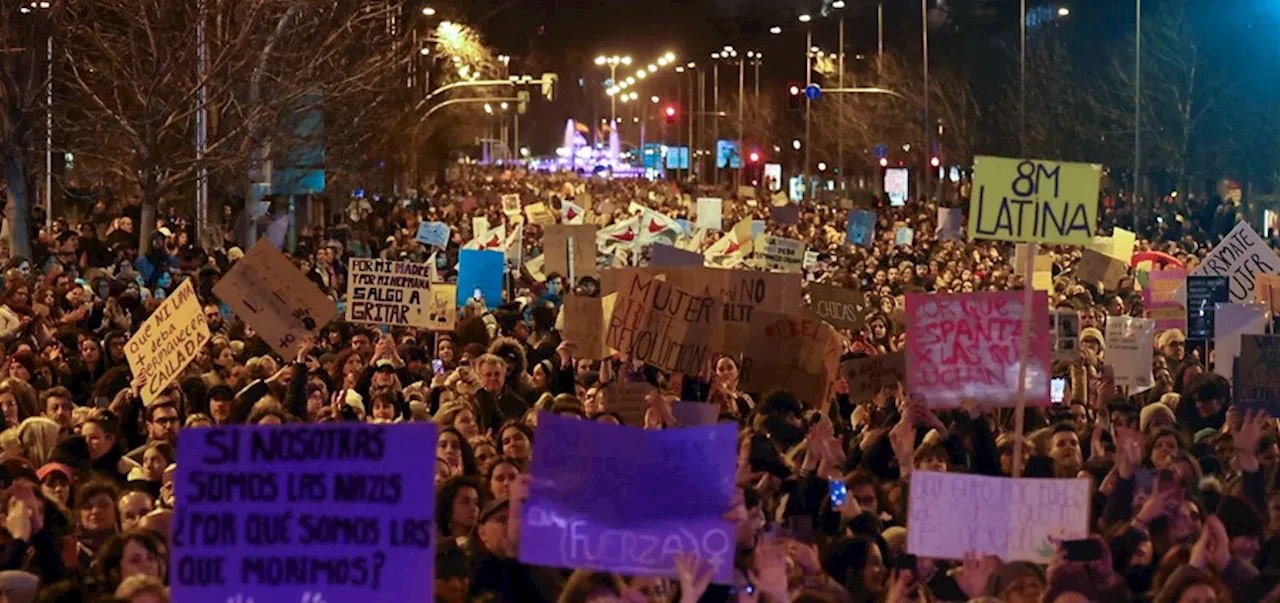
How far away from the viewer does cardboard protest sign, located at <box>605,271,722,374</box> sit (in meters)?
12.2

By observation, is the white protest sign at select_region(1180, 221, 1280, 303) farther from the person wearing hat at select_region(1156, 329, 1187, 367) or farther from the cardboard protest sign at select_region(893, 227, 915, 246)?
the cardboard protest sign at select_region(893, 227, 915, 246)

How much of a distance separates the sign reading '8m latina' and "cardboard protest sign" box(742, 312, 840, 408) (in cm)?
182

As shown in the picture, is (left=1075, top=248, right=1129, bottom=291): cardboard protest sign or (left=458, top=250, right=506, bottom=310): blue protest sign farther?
(left=1075, top=248, right=1129, bottom=291): cardboard protest sign

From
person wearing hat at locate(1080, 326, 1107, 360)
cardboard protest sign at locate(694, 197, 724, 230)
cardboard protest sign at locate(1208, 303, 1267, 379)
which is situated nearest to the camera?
cardboard protest sign at locate(1208, 303, 1267, 379)

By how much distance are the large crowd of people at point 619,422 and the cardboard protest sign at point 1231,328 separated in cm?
19

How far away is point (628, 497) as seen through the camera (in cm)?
614

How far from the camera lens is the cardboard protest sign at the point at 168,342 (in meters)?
11.2

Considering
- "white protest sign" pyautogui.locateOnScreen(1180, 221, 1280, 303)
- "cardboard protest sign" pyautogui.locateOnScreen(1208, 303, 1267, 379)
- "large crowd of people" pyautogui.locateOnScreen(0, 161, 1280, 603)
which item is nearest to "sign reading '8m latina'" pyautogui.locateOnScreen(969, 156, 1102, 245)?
"large crowd of people" pyautogui.locateOnScreen(0, 161, 1280, 603)

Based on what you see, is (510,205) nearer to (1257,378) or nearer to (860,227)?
(860,227)

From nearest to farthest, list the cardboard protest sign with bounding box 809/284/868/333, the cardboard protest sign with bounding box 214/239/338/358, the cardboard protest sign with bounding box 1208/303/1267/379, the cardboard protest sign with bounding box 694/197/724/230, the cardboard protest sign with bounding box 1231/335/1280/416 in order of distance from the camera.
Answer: the cardboard protest sign with bounding box 1231/335/1280/416 < the cardboard protest sign with bounding box 1208/303/1267/379 < the cardboard protest sign with bounding box 214/239/338/358 < the cardboard protest sign with bounding box 809/284/868/333 < the cardboard protest sign with bounding box 694/197/724/230

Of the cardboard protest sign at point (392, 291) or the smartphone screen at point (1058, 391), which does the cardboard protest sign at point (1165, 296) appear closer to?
the smartphone screen at point (1058, 391)

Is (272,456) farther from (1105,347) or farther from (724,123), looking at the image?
(724,123)

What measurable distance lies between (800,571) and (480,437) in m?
2.90

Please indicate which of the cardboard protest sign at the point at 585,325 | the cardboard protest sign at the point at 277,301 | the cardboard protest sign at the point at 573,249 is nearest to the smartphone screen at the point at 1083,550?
the cardboard protest sign at the point at 585,325
